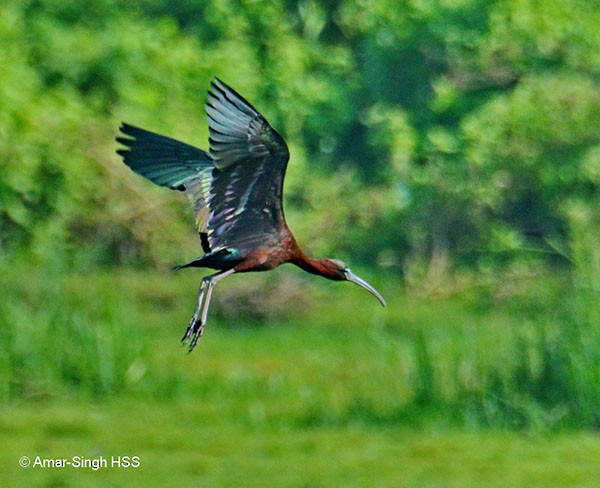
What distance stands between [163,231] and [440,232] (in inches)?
151

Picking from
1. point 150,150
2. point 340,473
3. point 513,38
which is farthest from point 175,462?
point 513,38

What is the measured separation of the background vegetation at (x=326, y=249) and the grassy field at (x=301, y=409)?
2cm

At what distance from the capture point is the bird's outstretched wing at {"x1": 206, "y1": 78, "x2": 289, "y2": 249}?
8.54ft

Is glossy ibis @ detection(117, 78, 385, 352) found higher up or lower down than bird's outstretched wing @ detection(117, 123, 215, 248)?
lower down

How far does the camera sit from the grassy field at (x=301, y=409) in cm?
823

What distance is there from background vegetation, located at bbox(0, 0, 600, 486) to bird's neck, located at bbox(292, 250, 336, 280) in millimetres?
5457

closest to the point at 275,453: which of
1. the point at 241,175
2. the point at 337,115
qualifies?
the point at 241,175

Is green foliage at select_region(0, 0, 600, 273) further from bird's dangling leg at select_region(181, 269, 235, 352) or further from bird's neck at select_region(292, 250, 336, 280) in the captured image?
bird's dangling leg at select_region(181, 269, 235, 352)

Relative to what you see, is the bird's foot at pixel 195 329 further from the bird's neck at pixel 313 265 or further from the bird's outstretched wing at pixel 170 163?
the bird's outstretched wing at pixel 170 163
